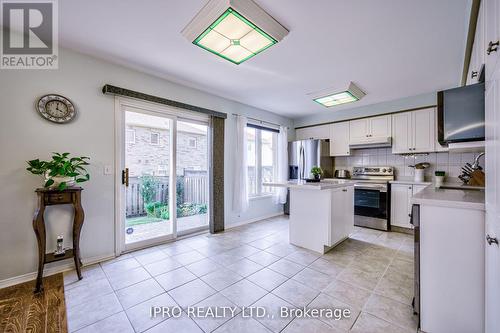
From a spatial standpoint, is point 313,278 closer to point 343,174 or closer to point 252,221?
point 252,221

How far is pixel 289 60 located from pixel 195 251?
285cm

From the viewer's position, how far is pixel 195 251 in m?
2.85

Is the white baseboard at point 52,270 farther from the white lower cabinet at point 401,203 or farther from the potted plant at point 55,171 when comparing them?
the white lower cabinet at point 401,203

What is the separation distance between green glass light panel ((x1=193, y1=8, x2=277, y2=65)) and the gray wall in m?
1.32

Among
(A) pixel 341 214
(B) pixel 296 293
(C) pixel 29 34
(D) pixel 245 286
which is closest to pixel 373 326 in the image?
(B) pixel 296 293

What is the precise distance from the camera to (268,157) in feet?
16.3

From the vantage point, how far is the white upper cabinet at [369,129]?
406 centimetres

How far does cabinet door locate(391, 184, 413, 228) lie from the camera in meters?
3.64

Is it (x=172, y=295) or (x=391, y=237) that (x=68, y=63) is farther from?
(x=391, y=237)

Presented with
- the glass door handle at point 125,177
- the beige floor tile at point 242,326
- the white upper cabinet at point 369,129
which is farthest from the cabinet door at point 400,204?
the glass door handle at point 125,177

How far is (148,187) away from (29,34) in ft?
6.88

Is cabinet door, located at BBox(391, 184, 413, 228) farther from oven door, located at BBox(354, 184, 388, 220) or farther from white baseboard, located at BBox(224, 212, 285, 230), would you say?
white baseboard, located at BBox(224, 212, 285, 230)

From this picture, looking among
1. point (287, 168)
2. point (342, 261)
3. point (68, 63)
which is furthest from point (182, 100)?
point (342, 261)

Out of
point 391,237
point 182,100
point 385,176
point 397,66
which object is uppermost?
point 397,66
